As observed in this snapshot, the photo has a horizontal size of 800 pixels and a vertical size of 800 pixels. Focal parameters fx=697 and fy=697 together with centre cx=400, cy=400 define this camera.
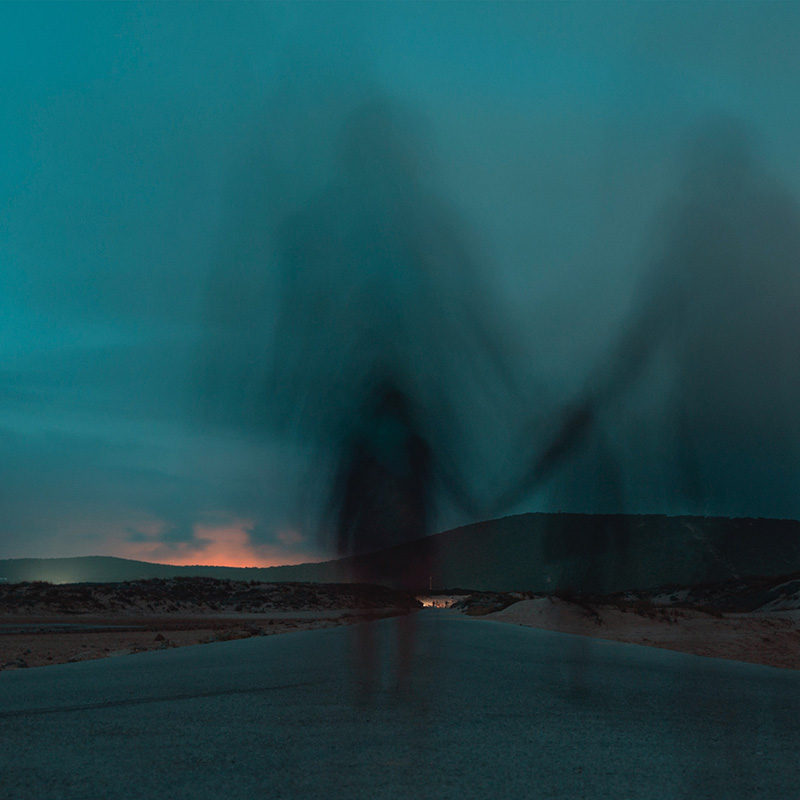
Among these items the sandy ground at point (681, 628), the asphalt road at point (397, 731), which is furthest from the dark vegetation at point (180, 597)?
the asphalt road at point (397, 731)

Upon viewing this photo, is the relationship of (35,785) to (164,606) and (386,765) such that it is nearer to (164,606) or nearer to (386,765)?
(386,765)

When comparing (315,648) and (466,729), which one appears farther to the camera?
(315,648)

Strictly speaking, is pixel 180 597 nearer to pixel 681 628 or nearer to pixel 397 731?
pixel 681 628

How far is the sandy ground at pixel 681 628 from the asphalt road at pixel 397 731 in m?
7.93

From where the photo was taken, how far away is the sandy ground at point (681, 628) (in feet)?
61.3

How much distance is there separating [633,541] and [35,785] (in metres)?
155

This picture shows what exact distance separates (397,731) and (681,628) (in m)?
23.1

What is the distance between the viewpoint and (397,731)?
6.11 m

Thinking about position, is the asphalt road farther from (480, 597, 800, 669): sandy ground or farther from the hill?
the hill

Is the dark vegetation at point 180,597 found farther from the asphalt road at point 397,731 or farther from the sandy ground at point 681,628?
the asphalt road at point 397,731

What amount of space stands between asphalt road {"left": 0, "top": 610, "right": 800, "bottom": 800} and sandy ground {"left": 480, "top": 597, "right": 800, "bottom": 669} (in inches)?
312

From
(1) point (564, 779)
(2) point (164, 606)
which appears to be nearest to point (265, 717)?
(1) point (564, 779)

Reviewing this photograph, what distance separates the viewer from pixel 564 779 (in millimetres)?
4738

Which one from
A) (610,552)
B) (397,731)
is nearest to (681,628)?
(397,731)
